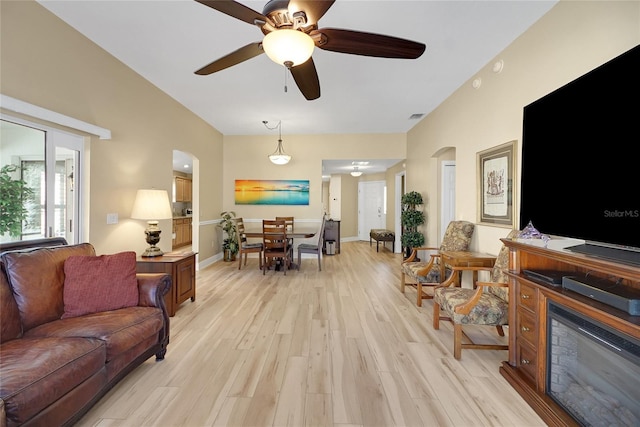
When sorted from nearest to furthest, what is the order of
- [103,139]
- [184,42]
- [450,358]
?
[450,358] → [184,42] → [103,139]

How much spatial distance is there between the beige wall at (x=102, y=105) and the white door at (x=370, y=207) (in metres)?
6.22

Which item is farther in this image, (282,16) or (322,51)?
(322,51)

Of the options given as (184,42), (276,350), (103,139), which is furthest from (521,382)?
(103,139)

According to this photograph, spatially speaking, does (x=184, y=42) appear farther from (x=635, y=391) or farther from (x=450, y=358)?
(x=635, y=391)

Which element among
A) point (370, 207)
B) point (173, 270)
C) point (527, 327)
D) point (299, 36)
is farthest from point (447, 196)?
point (370, 207)

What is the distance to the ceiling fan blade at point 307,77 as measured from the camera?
216cm

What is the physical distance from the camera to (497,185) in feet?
10.2

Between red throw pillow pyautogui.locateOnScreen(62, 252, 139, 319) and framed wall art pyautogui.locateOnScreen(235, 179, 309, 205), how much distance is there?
4.38 m

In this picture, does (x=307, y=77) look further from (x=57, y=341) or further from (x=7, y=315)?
(x=7, y=315)

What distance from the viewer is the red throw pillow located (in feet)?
6.49

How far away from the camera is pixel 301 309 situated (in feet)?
11.0

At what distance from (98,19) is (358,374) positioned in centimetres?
372

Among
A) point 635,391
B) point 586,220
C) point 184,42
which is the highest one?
point 184,42

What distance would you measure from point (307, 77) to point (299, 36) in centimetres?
61
